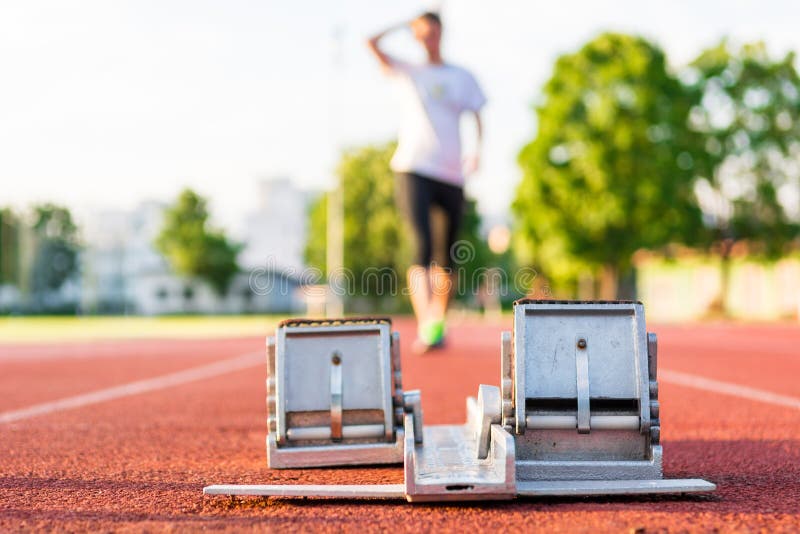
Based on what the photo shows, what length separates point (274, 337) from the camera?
266 cm

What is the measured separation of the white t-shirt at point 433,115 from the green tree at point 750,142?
35.0 metres

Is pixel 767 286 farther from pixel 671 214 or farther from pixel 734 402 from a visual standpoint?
pixel 734 402

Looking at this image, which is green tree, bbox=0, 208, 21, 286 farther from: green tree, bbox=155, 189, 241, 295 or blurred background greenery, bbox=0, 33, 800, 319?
blurred background greenery, bbox=0, 33, 800, 319

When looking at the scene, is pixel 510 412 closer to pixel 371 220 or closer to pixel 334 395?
pixel 334 395

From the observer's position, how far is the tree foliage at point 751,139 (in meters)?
39.5

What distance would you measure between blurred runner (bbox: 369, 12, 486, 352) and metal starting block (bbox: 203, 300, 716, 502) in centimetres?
429

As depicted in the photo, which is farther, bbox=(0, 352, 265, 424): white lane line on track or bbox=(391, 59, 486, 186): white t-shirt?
bbox=(391, 59, 486, 186): white t-shirt

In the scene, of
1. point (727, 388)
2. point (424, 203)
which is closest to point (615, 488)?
point (727, 388)

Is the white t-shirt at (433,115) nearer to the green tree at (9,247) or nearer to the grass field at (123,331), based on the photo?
the grass field at (123,331)

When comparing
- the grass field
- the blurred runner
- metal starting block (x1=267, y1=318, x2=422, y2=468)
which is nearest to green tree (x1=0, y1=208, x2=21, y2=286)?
the grass field

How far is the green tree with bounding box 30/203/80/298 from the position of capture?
282 ft

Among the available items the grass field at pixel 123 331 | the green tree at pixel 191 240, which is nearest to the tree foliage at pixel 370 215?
the grass field at pixel 123 331

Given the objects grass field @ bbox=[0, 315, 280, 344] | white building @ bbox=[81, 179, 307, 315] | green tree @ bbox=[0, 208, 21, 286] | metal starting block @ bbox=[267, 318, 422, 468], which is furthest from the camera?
white building @ bbox=[81, 179, 307, 315]

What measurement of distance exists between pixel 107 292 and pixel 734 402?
96015 mm
